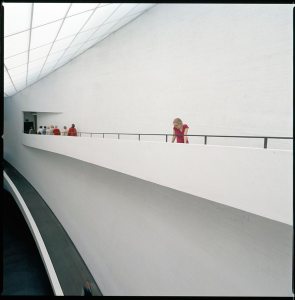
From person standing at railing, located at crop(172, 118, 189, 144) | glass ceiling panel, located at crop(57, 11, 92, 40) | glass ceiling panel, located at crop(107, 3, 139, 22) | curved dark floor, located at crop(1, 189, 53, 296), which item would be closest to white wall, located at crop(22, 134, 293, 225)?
person standing at railing, located at crop(172, 118, 189, 144)

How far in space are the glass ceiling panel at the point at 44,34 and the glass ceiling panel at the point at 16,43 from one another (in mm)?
207

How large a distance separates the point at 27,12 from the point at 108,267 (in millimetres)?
8868

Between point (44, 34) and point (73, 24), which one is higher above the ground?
point (73, 24)

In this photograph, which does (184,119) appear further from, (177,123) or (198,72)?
(177,123)

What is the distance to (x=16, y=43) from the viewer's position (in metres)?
6.08

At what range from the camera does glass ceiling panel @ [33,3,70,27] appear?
189 inches

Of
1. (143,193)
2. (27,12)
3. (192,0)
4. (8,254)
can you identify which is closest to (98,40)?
(27,12)

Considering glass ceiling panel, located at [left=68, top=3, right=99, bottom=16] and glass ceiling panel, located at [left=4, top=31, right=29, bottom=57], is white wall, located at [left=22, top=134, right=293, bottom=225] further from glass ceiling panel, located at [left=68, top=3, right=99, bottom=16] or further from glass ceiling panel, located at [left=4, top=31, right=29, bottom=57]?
glass ceiling panel, located at [left=4, top=31, right=29, bottom=57]

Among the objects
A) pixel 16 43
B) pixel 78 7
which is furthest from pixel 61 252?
pixel 78 7

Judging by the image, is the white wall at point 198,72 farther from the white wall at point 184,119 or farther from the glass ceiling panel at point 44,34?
the glass ceiling panel at point 44,34

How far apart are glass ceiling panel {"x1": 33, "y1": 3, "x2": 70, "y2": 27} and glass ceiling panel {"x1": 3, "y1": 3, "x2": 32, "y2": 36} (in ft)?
0.55

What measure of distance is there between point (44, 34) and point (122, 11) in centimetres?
295

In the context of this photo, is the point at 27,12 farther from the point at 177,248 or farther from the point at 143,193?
the point at 177,248

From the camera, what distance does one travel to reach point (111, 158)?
673cm
